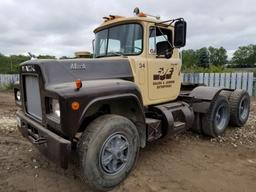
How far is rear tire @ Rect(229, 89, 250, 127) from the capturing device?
19.8 ft

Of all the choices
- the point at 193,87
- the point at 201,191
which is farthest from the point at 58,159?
the point at 193,87

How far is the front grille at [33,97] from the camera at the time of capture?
3303 millimetres

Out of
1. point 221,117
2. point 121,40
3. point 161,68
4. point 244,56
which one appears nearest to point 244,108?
point 221,117

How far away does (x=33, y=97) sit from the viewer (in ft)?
11.4

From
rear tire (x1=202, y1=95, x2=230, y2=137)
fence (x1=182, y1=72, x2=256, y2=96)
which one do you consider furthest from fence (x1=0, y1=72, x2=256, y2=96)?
rear tire (x1=202, y1=95, x2=230, y2=137)

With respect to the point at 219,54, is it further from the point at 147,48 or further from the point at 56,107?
the point at 56,107

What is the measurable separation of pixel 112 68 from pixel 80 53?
1536 mm

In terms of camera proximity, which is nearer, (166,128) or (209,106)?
(166,128)

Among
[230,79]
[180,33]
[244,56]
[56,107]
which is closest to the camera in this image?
[56,107]

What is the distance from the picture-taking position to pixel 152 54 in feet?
13.6

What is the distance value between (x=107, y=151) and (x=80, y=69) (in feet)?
4.03

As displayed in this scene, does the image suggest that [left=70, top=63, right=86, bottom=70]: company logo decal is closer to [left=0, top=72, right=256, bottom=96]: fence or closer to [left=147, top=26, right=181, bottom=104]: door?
[left=147, top=26, right=181, bottom=104]: door

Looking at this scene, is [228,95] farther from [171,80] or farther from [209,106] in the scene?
[171,80]

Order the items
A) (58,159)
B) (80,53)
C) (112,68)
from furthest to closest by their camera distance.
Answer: (80,53) → (112,68) → (58,159)
